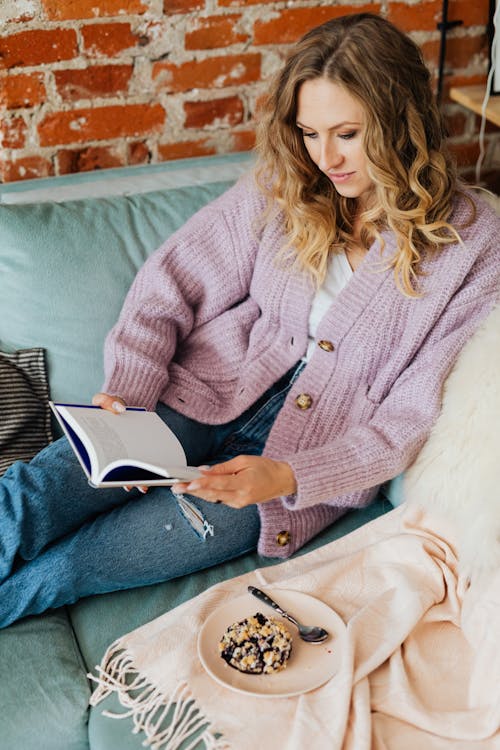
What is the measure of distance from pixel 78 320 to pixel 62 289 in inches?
2.6

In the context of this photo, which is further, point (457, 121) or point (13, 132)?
point (457, 121)

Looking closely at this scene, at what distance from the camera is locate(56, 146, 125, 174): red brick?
202cm

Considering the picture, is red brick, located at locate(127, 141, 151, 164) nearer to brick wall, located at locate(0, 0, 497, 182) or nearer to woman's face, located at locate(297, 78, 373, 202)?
brick wall, located at locate(0, 0, 497, 182)

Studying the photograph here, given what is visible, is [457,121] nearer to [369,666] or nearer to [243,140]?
[243,140]

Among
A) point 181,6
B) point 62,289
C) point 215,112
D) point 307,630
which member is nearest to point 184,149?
point 215,112

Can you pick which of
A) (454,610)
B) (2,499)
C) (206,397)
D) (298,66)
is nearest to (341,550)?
(454,610)

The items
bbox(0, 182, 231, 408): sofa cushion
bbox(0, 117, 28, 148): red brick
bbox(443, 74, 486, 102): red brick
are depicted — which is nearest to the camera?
bbox(0, 182, 231, 408): sofa cushion

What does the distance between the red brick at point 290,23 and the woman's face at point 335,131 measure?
65 centimetres

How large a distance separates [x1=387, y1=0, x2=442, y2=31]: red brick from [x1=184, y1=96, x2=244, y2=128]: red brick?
45 cm

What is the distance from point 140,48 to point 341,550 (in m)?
1.17

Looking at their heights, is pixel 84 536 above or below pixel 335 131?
below

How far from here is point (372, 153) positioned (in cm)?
147

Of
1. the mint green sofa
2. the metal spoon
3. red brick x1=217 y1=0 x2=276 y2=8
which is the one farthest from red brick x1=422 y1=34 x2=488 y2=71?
the metal spoon

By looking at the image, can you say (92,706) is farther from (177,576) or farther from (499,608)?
(499,608)
